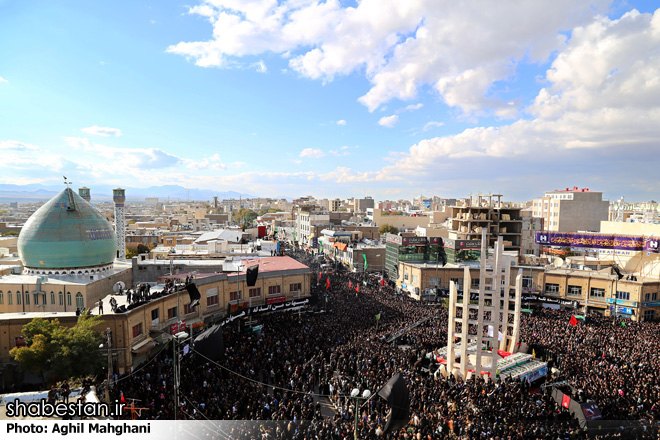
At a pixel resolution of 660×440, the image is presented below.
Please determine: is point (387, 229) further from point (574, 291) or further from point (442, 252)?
point (574, 291)

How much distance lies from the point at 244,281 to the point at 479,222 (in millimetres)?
30728

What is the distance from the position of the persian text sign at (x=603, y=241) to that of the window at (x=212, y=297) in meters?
45.5

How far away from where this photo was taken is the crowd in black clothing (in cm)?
1576

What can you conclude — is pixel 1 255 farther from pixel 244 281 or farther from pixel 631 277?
pixel 631 277

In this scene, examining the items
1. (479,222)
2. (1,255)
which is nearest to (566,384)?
(479,222)

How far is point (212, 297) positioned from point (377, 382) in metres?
15.4

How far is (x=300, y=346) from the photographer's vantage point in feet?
78.7

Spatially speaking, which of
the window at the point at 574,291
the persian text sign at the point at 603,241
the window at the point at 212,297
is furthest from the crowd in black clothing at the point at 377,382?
the persian text sign at the point at 603,241

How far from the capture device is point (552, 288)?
41.4 m

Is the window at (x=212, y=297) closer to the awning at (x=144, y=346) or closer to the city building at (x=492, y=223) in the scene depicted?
the awning at (x=144, y=346)

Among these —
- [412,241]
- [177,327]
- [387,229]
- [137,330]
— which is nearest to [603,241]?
[412,241]

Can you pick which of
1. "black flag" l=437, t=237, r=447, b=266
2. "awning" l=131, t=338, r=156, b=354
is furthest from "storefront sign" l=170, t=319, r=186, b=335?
"black flag" l=437, t=237, r=447, b=266

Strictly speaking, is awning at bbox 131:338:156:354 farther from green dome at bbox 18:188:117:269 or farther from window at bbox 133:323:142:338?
green dome at bbox 18:188:117:269

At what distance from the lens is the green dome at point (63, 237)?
25656 millimetres
